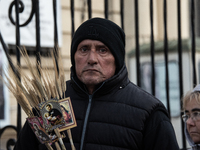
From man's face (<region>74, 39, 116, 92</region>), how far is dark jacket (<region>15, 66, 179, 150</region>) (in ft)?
0.17

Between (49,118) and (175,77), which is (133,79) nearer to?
(175,77)

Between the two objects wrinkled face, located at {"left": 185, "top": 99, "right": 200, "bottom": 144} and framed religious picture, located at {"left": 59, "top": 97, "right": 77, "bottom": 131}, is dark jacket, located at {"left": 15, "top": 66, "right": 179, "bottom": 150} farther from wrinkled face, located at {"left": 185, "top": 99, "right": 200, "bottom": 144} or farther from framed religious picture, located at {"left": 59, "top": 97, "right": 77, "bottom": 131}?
wrinkled face, located at {"left": 185, "top": 99, "right": 200, "bottom": 144}

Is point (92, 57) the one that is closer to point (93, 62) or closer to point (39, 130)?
point (93, 62)

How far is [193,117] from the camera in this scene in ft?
7.72

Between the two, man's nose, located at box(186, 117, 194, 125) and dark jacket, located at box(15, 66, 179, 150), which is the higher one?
dark jacket, located at box(15, 66, 179, 150)

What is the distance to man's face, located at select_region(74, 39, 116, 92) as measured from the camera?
197 centimetres

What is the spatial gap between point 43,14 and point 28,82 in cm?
437

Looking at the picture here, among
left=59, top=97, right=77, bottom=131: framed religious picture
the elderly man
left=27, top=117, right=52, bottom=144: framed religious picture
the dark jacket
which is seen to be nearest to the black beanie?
the elderly man

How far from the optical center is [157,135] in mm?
1847

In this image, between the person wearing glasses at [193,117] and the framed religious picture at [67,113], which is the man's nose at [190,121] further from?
the framed religious picture at [67,113]

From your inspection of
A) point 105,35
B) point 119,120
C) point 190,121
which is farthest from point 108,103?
point 190,121

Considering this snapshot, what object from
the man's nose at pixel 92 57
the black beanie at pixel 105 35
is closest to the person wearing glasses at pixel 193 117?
the black beanie at pixel 105 35

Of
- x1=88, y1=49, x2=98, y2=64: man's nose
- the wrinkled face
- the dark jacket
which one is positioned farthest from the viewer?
the wrinkled face

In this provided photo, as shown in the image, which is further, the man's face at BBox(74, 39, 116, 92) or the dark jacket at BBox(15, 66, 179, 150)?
the man's face at BBox(74, 39, 116, 92)
